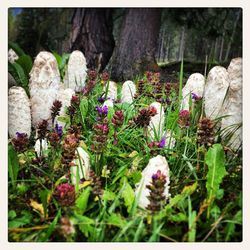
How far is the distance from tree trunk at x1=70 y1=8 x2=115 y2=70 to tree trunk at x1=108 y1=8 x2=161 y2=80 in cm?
67

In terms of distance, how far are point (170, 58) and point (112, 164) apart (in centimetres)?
91

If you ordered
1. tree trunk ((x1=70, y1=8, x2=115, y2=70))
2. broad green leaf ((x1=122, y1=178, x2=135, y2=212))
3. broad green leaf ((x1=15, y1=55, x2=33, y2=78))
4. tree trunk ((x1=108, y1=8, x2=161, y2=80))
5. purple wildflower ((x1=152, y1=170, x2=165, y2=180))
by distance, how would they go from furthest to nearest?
1. tree trunk ((x1=70, y1=8, x2=115, y2=70))
2. broad green leaf ((x1=15, y1=55, x2=33, y2=78))
3. tree trunk ((x1=108, y1=8, x2=161, y2=80))
4. broad green leaf ((x1=122, y1=178, x2=135, y2=212))
5. purple wildflower ((x1=152, y1=170, x2=165, y2=180))

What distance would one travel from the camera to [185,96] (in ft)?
5.91

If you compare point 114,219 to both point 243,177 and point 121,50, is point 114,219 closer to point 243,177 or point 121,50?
point 243,177

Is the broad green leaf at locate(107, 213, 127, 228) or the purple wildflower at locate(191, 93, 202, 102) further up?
the purple wildflower at locate(191, 93, 202, 102)

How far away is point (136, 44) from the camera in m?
2.50

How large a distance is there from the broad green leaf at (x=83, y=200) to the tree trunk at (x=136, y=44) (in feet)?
4.08

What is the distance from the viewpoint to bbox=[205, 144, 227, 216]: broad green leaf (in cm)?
117

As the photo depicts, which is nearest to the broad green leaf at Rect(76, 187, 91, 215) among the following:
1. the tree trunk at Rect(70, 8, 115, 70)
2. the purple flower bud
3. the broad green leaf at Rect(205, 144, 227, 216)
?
the purple flower bud

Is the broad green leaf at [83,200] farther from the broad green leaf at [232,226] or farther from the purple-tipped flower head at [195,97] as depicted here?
the purple-tipped flower head at [195,97]

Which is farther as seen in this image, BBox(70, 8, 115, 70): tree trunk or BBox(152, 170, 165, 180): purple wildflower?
BBox(70, 8, 115, 70): tree trunk

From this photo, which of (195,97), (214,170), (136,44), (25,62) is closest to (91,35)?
(25,62)

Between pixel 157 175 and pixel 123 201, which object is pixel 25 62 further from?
pixel 157 175

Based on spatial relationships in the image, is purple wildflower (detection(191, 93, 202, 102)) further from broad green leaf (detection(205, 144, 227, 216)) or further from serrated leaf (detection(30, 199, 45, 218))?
serrated leaf (detection(30, 199, 45, 218))
